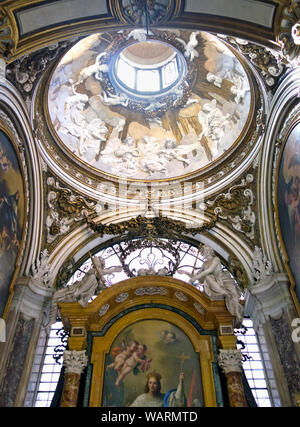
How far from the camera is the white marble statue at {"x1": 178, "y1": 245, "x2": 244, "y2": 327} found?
9.52 metres

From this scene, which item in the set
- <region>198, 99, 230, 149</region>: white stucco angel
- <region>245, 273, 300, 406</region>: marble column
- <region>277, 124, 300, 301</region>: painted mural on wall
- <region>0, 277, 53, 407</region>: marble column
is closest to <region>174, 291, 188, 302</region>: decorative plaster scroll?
<region>245, 273, 300, 406</region>: marble column

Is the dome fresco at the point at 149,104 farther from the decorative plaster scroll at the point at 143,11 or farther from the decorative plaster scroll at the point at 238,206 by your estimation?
the decorative plaster scroll at the point at 143,11

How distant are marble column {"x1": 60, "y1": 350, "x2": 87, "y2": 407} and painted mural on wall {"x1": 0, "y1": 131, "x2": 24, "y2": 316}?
2.45 metres

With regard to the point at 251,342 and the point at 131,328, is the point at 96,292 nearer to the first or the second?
the point at 131,328

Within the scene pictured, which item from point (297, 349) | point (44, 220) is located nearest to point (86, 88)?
point (44, 220)

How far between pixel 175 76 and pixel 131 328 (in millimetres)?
11136

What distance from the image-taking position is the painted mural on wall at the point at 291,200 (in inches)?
409

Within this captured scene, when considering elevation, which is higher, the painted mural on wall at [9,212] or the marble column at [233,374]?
the painted mural on wall at [9,212]

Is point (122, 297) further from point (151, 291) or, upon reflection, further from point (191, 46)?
point (191, 46)

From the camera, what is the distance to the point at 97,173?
48.9 feet

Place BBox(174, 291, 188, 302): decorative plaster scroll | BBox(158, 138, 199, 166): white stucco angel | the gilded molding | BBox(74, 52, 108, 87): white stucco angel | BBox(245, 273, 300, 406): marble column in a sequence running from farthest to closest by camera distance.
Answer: BBox(158, 138, 199, 166): white stucco angel → BBox(74, 52, 108, 87): white stucco angel → the gilded molding → BBox(174, 291, 188, 302): decorative plaster scroll → BBox(245, 273, 300, 406): marble column

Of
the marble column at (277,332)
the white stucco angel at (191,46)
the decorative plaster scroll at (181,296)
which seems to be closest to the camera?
the marble column at (277,332)

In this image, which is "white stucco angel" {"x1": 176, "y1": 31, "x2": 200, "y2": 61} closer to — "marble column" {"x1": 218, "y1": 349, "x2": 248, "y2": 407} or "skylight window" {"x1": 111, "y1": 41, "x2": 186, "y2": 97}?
"skylight window" {"x1": 111, "y1": 41, "x2": 186, "y2": 97}

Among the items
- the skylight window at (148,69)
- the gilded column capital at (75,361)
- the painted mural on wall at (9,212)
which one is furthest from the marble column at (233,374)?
the skylight window at (148,69)
